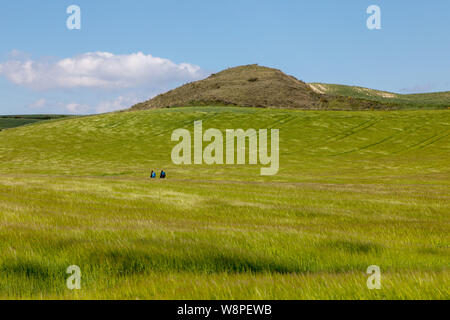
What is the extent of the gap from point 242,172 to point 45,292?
1978 inches

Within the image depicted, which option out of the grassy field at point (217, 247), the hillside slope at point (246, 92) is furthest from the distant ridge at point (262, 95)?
the grassy field at point (217, 247)

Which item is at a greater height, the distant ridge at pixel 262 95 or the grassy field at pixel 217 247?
the distant ridge at pixel 262 95

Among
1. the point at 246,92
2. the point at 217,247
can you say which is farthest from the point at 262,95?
the point at 217,247

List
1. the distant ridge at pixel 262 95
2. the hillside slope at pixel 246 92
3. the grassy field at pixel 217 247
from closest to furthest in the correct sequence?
the grassy field at pixel 217 247, the distant ridge at pixel 262 95, the hillside slope at pixel 246 92

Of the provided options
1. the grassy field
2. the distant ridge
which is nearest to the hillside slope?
the distant ridge

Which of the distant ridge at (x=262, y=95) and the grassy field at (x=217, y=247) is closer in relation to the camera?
the grassy field at (x=217, y=247)

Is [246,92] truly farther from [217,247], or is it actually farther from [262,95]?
[217,247]

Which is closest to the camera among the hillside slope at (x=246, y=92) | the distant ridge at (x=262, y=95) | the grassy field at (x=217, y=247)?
the grassy field at (x=217, y=247)

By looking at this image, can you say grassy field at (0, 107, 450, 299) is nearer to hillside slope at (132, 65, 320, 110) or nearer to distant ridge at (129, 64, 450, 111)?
distant ridge at (129, 64, 450, 111)

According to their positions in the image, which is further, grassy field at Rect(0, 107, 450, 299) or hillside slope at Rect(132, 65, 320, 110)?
hillside slope at Rect(132, 65, 320, 110)

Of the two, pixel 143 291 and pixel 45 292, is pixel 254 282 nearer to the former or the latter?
pixel 143 291

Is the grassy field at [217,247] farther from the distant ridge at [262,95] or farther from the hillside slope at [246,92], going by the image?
the hillside slope at [246,92]

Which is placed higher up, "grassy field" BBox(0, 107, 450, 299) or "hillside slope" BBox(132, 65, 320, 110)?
"hillside slope" BBox(132, 65, 320, 110)
